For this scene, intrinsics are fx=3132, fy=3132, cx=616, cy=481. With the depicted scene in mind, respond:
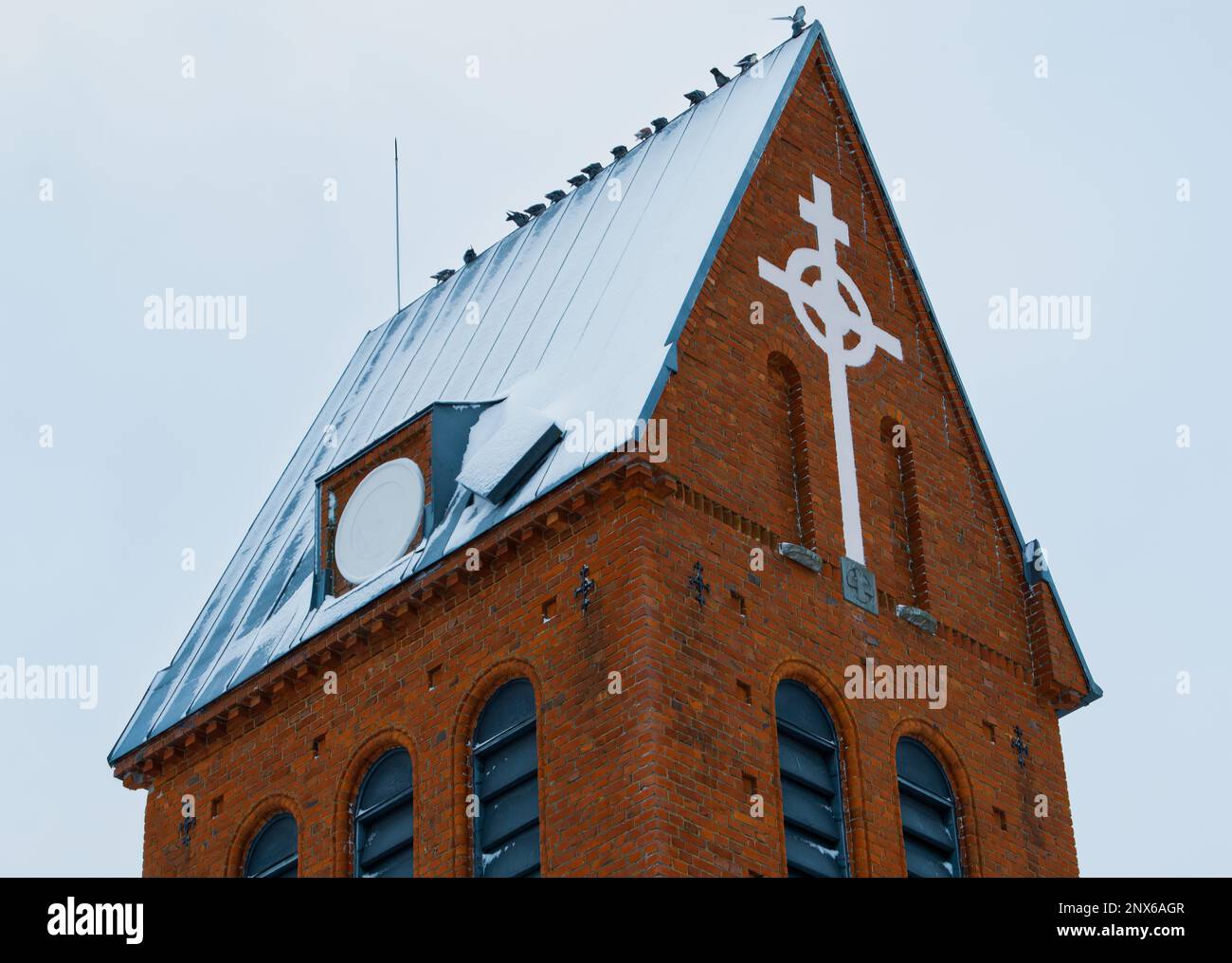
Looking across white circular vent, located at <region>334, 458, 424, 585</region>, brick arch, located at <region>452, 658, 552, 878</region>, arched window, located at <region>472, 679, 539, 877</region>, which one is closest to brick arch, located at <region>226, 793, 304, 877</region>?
white circular vent, located at <region>334, 458, 424, 585</region>

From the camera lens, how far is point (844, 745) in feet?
129

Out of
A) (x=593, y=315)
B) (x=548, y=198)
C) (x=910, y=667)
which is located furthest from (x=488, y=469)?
(x=548, y=198)

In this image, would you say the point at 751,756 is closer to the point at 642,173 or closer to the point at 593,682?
the point at 593,682

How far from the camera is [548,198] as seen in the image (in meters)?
49.2

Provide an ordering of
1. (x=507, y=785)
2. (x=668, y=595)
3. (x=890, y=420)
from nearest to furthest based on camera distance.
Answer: (x=668, y=595) < (x=507, y=785) < (x=890, y=420)

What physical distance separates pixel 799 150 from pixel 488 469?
737 cm

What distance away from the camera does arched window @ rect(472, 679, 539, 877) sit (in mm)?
38000

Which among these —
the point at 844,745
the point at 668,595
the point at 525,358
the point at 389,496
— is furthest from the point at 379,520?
the point at 844,745

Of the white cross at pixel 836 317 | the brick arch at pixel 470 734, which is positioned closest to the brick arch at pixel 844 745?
the white cross at pixel 836 317

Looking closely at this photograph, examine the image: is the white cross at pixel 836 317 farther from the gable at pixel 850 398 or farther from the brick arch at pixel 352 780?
the brick arch at pixel 352 780

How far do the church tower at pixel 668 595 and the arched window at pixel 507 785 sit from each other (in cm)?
5

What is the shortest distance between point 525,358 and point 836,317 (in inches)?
173

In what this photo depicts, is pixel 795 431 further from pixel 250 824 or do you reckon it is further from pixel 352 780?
pixel 250 824

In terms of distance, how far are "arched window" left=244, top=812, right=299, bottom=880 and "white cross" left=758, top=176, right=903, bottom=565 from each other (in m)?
8.35
